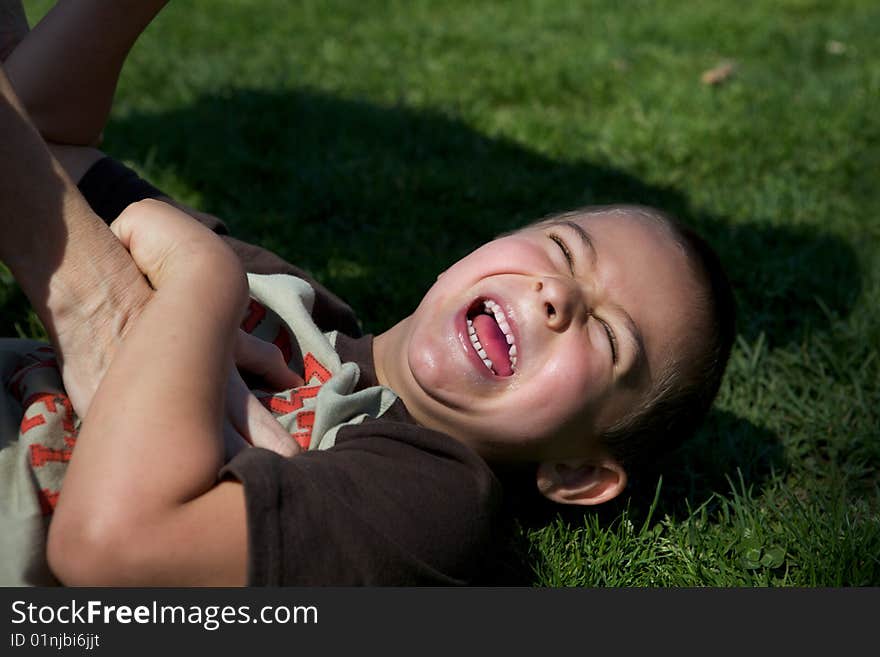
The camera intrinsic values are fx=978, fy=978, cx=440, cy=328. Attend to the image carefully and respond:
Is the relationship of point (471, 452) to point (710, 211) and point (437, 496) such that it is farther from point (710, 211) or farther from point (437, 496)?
point (710, 211)

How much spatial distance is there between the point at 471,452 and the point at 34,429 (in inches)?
33.1

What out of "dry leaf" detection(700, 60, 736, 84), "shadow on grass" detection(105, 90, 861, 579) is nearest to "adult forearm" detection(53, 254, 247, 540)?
"shadow on grass" detection(105, 90, 861, 579)

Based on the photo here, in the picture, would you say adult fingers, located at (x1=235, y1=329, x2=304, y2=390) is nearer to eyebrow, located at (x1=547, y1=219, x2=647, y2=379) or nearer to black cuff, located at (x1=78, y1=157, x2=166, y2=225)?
black cuff, located at (x1=78, y1=157, x2=166, y2=225)

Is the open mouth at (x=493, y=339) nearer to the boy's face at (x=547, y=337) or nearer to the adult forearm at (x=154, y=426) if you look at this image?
the boy's face at (x=547, y=337)

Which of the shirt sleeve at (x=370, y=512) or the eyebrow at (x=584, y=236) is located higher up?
the eyebrow at (x=584, y=236)

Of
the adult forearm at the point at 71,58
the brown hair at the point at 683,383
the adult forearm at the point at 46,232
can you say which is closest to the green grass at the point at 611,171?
the brown hair at the point at 683,383

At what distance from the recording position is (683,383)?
7.50 feet

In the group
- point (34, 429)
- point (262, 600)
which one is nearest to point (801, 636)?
point (262, 600)

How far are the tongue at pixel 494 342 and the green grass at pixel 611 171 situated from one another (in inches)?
17.4

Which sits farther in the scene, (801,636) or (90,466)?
(801,636)

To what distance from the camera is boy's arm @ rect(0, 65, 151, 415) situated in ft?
5.62

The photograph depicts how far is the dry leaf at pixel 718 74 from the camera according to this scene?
17.8 ft

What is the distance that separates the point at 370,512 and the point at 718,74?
4428 mm

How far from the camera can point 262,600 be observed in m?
1.68
